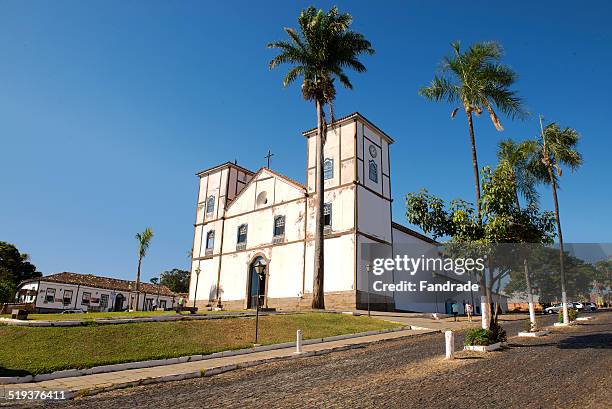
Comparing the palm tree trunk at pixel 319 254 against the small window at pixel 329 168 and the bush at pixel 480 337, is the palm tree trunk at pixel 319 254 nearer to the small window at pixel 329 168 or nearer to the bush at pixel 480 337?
the small window at pixel 329 168

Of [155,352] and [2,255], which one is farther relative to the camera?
[2,255]

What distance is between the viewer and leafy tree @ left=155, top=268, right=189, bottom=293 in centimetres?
8594

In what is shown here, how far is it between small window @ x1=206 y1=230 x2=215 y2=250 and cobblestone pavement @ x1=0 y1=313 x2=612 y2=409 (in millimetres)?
28361

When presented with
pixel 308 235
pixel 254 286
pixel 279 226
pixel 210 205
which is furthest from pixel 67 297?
pixel 308 235

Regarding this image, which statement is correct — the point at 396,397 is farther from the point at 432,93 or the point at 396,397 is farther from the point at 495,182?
the point at 432,93

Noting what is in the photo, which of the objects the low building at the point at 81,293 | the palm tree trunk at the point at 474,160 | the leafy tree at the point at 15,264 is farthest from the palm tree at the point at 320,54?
the leafy tree at the point at 15,264

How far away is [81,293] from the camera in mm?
53281

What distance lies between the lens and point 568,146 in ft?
85.6

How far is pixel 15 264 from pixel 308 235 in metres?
46.8

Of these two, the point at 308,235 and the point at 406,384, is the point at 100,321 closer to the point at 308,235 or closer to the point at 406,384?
the point at 406,384

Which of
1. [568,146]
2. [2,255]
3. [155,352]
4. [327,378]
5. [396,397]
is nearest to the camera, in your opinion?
[396,397]

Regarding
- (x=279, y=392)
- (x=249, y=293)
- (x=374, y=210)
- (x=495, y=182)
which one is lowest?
(x=279, y=392)

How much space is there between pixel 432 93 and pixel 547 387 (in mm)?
11892

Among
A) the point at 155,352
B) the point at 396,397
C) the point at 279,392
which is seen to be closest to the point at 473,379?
the point at 396,397
